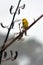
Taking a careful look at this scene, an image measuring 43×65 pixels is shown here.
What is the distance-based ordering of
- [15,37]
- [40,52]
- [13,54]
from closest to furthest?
[15,37], [13,54], [40,52]

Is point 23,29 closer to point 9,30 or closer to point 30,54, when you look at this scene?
point 9,30

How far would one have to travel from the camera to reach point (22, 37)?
2.49 metres

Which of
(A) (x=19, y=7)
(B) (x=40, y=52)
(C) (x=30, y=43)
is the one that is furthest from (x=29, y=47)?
(A) (x=19, y=7)

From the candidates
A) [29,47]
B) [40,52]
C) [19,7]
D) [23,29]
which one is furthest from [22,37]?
[29,47]

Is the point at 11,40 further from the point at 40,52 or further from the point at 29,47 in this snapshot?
the point at 29,47

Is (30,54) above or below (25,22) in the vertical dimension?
below

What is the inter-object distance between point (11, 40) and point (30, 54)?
4035cm

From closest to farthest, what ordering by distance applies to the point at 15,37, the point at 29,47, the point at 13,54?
1. the point at 15,37
2. the point at 13,54
3. the point at 29,47

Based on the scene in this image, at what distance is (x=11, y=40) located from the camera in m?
2.46

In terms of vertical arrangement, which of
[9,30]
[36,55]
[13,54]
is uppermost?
[9,30]

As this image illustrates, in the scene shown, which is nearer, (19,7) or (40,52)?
(19,7)

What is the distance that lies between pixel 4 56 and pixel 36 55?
41.5 metres

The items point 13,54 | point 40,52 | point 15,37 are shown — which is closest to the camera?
point 15,37

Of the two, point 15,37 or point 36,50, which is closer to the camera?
point 15,37
